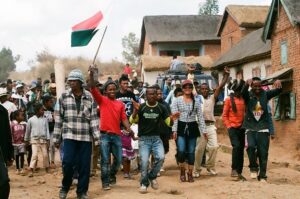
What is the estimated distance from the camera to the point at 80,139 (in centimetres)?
809

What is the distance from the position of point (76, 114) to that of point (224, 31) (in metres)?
29.6

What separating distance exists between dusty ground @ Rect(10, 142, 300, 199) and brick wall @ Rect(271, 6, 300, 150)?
18.1ft

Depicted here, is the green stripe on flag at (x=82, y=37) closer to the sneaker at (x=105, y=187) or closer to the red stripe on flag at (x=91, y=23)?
the red stripe on flag at (x=91, y=23)

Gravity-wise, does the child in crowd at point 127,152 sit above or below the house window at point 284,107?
below

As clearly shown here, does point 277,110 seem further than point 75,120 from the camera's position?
Yes

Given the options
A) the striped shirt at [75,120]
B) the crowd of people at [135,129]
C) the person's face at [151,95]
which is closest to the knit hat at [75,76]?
the crowd of people at [135,129]

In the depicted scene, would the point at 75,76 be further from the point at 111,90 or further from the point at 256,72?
the point at 256,72

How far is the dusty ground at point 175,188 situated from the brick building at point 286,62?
564cm

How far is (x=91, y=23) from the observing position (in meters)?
8.80

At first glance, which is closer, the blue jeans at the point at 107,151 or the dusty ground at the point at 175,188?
the dusty ground at the point at 175,188

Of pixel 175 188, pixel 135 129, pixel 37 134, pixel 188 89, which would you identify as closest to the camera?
pixel 175 188

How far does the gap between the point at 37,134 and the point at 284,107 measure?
9887 mm

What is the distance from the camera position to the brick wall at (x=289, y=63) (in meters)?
17.0

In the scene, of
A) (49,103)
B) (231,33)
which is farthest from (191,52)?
(49,103)
